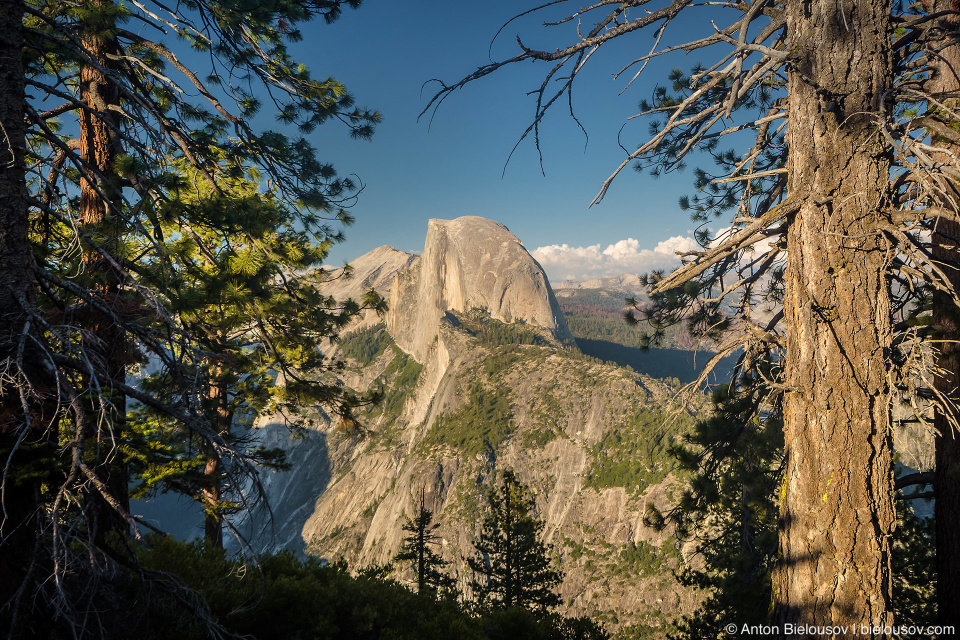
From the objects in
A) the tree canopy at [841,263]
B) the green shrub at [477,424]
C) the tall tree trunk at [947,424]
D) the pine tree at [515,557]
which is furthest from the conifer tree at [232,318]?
the green shrub at [477,424]

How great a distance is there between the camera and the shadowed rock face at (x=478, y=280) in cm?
12744

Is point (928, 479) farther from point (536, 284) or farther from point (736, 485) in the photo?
point (536, 284)

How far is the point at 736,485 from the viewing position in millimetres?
6484

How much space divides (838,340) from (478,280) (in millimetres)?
128957

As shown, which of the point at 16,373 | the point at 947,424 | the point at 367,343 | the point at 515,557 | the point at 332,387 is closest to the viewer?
the point at 16,373

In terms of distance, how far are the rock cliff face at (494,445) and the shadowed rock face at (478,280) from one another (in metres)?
0.45

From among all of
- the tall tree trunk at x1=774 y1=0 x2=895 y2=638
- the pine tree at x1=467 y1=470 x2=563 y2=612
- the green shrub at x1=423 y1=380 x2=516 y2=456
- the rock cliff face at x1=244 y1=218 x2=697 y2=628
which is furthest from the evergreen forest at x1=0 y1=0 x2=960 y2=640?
the green shrub at x1=423 y1=380 x2=516 y2=456

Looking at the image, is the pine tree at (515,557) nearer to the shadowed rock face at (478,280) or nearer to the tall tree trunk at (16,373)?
the tall tree trunk at (16,373)

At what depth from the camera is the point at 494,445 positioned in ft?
281

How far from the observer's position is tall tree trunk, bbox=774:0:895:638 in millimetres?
2537

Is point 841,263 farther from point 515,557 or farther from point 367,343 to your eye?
Answer: point 367,343

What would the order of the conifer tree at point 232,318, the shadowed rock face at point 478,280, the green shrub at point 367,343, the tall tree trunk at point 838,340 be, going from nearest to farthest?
the tall tree trunk at point 838,340, the conifer tree at point 232,318, the shadowed rock face at point 478,280, the green shrub at point 367,343

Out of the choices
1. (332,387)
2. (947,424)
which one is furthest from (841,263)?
(332,387)

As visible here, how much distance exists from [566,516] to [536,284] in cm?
7220
